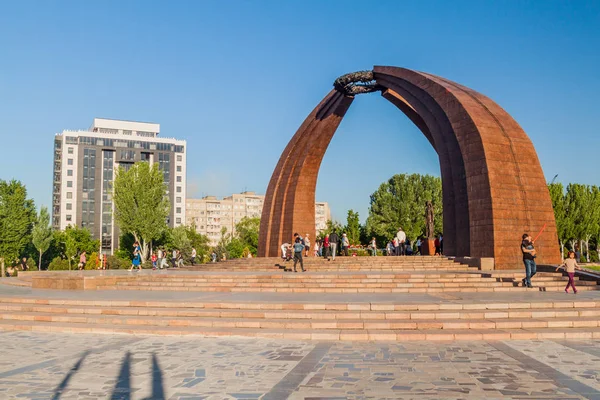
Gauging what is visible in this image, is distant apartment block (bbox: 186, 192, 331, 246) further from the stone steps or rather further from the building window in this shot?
the stone steps

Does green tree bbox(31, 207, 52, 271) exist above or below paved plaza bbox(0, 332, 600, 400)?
above

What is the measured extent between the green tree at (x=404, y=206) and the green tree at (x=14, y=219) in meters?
34.6

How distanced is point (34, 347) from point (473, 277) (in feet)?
41.6

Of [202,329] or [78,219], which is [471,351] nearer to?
[202,329]

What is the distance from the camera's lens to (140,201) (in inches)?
2034

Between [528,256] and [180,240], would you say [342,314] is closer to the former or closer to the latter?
[528,256]

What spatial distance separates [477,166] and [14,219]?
4449 cm

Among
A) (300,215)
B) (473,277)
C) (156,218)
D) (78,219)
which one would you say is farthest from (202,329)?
(78,219)

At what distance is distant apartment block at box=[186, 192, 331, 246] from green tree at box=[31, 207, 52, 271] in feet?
193

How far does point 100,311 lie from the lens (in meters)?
11.8

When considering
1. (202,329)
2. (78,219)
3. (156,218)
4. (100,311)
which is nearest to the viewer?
(202,329)

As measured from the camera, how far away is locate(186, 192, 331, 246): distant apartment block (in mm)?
115062

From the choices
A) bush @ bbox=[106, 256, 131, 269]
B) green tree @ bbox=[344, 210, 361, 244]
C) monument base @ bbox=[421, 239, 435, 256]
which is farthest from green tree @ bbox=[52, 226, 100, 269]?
monument base @ bbox=[421, 239, 435, 256]

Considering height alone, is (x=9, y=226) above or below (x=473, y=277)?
above
